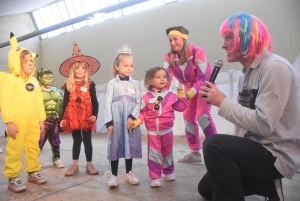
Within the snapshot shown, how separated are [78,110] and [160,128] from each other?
1068mm

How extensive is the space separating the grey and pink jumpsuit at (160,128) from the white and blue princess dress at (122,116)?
11 cm

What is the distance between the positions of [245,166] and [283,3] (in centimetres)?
699

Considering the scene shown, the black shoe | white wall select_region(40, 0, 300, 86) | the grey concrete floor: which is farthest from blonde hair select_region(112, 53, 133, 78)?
white wall select_region(40, 0, 300, 86)

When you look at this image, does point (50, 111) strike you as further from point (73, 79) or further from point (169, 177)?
point (169, 177)

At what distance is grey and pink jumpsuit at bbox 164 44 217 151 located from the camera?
2.93 metres

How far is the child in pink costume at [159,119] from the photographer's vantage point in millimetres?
2369

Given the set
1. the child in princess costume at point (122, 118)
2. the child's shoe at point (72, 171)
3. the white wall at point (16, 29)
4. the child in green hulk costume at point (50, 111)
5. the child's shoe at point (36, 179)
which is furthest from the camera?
the white wall at point (16, 29)

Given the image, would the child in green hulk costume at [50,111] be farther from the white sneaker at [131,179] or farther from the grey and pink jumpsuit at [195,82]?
the grey and pink jumpsuit at [195,82]

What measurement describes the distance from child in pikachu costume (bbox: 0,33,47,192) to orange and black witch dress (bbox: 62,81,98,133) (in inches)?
12.2

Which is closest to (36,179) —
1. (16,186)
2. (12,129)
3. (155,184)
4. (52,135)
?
(16,186)

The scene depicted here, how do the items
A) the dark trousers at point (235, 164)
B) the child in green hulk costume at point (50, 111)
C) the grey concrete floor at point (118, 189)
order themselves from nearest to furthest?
the dark trousers at point (235, 164) → the grey concrete floor at point (118, 189) → the child in green hulk costume at point (50, 111)

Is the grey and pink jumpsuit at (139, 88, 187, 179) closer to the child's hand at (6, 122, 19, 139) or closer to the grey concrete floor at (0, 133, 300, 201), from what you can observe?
the grey concrete floor at (0, 133, 300, 201)

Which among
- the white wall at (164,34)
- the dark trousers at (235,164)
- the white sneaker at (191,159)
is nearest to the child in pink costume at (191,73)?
the white sneaker at (191,159)

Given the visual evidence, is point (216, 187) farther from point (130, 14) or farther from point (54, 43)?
point (54, 43)
